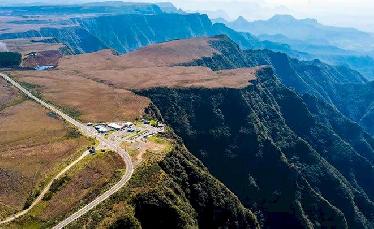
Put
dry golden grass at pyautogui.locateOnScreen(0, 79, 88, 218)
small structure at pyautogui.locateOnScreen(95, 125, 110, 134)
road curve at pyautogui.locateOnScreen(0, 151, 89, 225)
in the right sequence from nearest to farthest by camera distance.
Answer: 1. road curve at pyautogui.locateOnScreen(0, 151, 89, 225)
2. dry golden grass at pyautogui.locateOnScreen(0, 79, 88, 218)
3. small structure at pyautogui.locateOnScreen(95, 125, 110, 134)

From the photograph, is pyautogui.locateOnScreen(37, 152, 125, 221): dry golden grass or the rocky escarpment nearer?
pyautogui.locateOnScreen(37, 152, 125, 221): dry golden grass

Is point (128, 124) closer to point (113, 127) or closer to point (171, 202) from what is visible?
point (113, 127)

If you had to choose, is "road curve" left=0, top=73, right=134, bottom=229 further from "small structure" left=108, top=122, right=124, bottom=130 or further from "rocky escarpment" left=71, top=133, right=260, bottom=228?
"small structure" left=108, top=122, right=124, bottom=130

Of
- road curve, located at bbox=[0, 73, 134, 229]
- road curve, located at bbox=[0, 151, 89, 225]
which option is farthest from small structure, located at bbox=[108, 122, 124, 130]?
road curve, located at bbox=[0, 151, 89, 225]

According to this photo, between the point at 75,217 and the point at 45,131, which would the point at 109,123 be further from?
the point at 75,217

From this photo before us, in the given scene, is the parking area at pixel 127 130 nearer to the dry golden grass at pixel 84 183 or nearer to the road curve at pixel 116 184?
the road curve at pixel 116 184

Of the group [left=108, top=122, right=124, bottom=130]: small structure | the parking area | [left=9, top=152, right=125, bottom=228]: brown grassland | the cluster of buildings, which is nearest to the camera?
[left=9, top=152, right=125, bottom=228]: brown grassland

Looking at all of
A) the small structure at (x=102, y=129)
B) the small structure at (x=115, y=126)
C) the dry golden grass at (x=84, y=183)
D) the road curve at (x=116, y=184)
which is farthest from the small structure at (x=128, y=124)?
the dry golden grass at (x=84, y=183)

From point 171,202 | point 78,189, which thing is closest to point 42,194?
point 78,189
